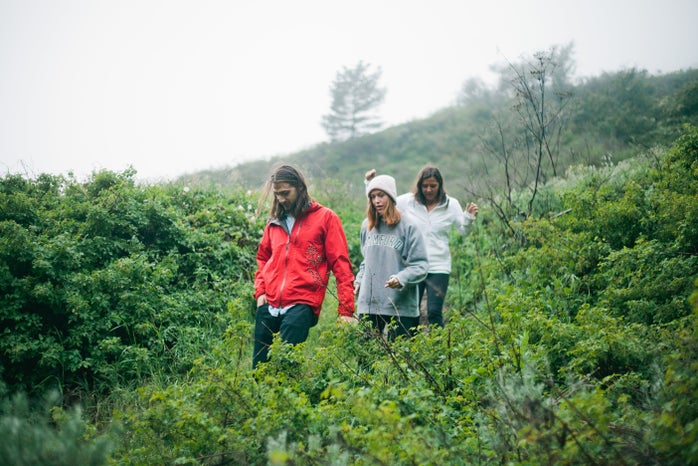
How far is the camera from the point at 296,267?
3838 millimetres

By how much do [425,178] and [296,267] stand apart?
2379 millimetres

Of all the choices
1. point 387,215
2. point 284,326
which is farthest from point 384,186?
point 284,326

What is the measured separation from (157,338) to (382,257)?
8.83ft

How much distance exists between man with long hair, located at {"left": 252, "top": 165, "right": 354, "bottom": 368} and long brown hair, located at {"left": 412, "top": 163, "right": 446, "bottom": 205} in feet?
6.11

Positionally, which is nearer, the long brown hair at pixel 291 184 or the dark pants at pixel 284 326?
the dark pants at pixel 284 326

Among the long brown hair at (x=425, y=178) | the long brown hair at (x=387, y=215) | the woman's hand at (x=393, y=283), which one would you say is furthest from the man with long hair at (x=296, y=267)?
the long brown hair at (x=425, y=178)

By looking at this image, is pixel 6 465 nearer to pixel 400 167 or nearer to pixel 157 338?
pixel 157 338

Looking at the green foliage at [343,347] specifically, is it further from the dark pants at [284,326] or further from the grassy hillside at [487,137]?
the grassy hillside at [487,137]

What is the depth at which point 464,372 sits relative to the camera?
322 cm

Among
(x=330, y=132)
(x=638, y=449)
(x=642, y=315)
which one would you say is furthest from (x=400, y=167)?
(x=638, y=449)

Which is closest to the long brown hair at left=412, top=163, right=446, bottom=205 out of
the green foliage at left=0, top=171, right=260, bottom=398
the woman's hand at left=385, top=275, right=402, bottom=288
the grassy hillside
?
the woman's hand at left=385, top=275, right=402, bottom=288

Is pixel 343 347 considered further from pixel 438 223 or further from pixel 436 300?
pixel 438 223

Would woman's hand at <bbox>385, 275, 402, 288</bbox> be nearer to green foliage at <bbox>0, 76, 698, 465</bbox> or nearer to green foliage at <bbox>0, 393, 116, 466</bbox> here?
green foliage at <bbox>0, 76, 698, 465</bbox>

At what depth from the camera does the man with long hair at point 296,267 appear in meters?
3.77
